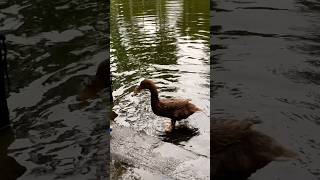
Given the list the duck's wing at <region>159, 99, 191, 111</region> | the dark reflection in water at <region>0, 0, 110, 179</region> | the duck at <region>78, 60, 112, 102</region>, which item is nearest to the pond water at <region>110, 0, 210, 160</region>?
the duck at <region>78, 60, 112, 102</region>

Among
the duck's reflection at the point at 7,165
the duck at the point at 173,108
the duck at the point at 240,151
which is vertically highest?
the duck at the point at 173,108

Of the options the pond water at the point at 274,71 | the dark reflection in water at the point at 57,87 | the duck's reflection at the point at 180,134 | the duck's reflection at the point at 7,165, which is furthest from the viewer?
the duck's reflection at the point at 180,134

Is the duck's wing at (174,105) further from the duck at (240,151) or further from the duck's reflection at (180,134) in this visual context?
the duck at (240,151)

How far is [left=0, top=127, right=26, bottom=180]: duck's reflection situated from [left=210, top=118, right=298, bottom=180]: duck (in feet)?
7.60

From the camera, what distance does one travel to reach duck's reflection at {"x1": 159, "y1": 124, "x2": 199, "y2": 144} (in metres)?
6.50

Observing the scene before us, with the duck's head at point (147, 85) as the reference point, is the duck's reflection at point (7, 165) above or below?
below

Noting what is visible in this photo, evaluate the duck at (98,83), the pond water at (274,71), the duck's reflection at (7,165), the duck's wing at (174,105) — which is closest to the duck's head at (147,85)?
the duck's wing at (174,105)

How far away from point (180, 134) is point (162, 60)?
2.74 metres

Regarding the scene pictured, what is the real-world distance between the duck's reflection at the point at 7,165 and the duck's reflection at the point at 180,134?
190 cm

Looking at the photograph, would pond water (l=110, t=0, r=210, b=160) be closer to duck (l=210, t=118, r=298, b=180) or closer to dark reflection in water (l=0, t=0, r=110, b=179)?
duck (l=210, t=118, r=298, b=180)

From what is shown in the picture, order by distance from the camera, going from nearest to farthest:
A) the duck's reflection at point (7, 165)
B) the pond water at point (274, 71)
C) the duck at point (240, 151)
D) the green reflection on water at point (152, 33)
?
the duck at point (240, 151), the duck's reflection at point (7, 165), the pond water at point (274, 71), the green reflection on water at point (152, 33)

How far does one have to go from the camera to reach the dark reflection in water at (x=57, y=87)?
6066 millimetres

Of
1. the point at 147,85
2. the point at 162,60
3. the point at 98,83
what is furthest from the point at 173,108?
the point at 162,60

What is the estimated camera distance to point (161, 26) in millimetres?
10828
